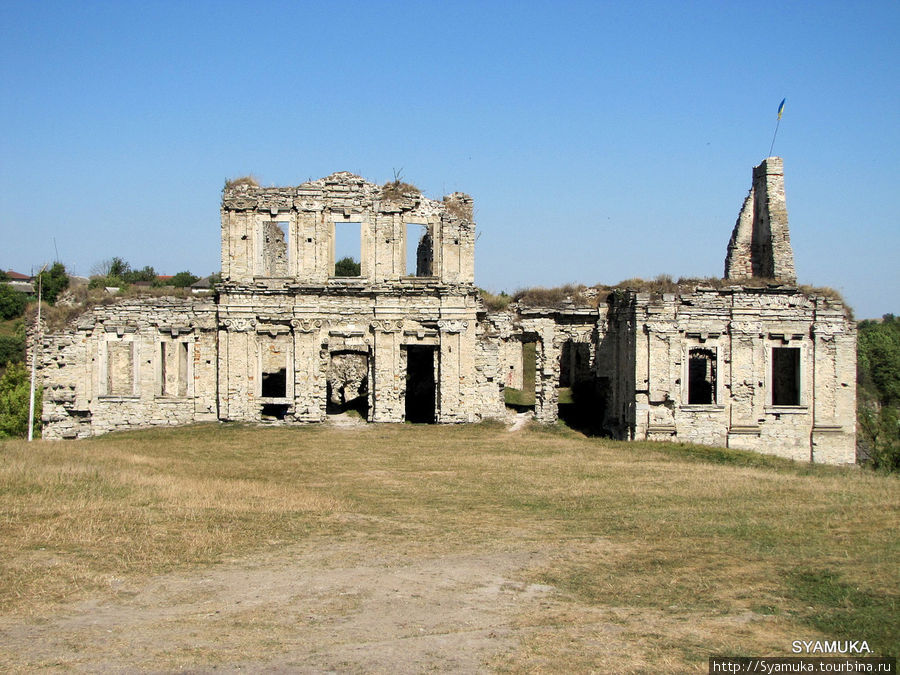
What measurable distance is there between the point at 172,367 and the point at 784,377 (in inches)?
748

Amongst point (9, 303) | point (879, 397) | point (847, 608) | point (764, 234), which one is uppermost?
point (764, 234)

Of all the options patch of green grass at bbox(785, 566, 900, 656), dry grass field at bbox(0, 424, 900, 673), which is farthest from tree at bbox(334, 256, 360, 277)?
patch of green grass at bbox(785, 566, 900, 656)

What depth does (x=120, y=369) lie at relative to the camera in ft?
81.8

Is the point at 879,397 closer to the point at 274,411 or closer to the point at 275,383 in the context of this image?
the point at 275,383

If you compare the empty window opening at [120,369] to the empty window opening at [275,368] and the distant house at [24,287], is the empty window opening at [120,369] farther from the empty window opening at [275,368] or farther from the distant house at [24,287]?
the distant house at [24,287]

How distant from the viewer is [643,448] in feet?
71.8

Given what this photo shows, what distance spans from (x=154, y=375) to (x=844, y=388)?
67.8 ft

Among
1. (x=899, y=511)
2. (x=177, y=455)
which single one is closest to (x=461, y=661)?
(x=899, y=511)

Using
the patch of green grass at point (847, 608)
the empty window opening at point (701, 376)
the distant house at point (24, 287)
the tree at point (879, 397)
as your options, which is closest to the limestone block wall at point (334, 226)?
the empty window opening at point (701, 376)

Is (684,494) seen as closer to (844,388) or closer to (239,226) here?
(844,388)

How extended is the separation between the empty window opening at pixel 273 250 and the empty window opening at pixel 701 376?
541 inches

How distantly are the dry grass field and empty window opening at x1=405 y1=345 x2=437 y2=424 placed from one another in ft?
31.0

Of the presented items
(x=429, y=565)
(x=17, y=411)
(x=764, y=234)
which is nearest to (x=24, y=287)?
(x=17, y=411)

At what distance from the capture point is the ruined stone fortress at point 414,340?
23.5 m
